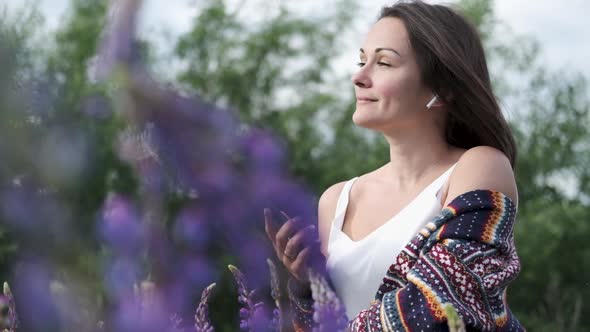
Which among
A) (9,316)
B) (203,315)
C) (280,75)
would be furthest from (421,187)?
(280,75)

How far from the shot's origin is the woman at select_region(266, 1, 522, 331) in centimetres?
151

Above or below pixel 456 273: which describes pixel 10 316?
above

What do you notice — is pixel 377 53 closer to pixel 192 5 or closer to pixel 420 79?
pixel 420 79

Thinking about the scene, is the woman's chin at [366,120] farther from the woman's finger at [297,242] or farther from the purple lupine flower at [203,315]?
the purple lupine flower at [203,315]

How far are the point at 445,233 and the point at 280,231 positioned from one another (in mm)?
295

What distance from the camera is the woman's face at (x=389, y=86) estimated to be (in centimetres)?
178

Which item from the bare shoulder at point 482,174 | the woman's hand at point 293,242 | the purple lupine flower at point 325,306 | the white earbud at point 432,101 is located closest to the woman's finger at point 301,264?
the woman's hand at point 293,242

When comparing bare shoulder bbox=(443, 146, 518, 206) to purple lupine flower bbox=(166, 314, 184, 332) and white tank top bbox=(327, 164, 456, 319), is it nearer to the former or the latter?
white tank top bbox=(327, 164, 456, 319)

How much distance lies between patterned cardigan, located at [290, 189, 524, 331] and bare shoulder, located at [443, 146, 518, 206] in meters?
0.05

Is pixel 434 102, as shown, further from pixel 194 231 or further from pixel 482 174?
pixel 194 231

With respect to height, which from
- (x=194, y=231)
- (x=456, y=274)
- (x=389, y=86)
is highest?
(x=194, y=231)

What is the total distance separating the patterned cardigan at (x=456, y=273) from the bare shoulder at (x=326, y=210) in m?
0.43

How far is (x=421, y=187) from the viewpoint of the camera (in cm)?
186

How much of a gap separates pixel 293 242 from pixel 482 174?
378 mm
